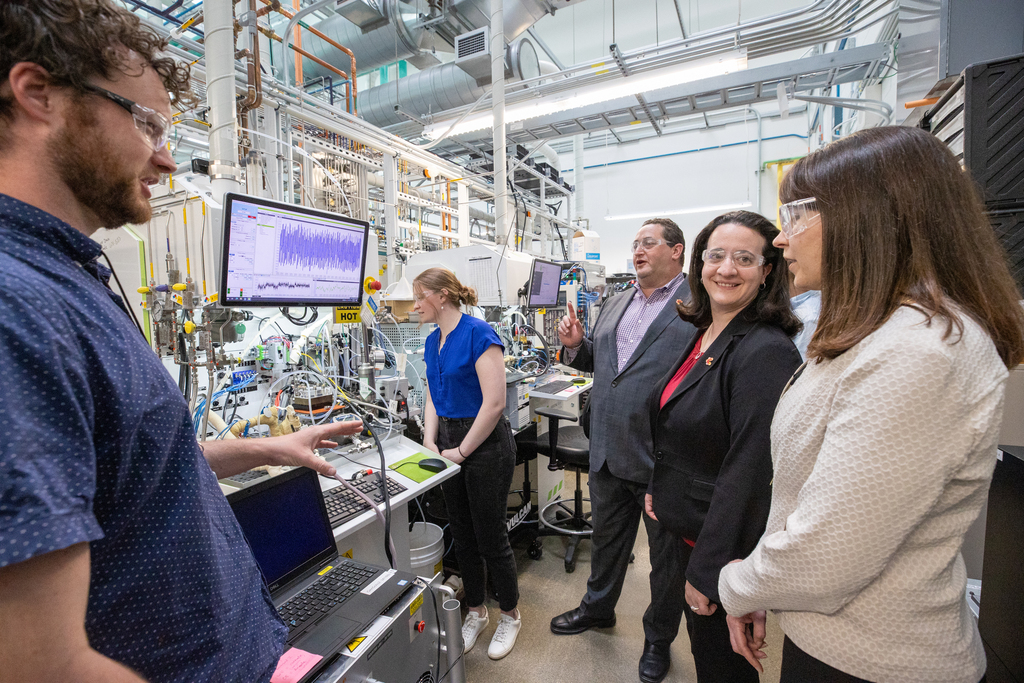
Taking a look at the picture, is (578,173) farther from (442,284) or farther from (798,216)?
(798,216)

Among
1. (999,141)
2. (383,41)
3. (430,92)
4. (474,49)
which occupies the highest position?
(383,41)

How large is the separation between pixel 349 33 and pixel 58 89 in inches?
154

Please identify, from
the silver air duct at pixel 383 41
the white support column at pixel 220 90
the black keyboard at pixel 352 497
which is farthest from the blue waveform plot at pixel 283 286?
the silver air duct at pixel 383 41

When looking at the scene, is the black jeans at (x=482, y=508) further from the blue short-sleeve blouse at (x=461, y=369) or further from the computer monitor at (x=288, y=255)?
the computer monitor at (x=288, y=255)

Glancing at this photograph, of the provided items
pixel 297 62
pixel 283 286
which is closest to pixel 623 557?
pixel 283 286

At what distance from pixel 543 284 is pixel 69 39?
2.59 meters

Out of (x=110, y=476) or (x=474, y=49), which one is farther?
(x=474, y=49)

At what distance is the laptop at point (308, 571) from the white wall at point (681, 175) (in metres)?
6.77

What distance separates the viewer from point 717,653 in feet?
3.95

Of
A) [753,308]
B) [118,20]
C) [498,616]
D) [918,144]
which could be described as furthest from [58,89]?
[498,616]

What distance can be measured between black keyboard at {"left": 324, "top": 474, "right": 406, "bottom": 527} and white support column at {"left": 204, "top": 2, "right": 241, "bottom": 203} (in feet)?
3.38

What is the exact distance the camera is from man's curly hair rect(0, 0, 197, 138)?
0.49 m

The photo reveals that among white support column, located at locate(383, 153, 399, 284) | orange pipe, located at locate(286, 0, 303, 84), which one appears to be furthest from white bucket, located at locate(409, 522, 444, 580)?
orange pipe, located at locate(286, 0, 303, 84)

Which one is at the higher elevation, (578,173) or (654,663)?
(578,173)
